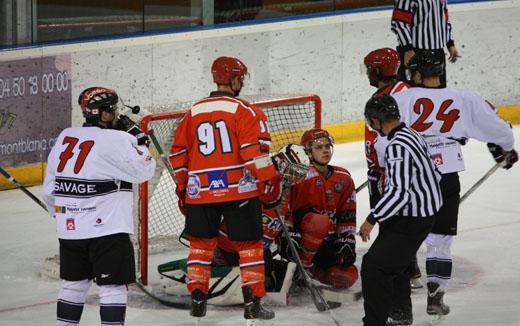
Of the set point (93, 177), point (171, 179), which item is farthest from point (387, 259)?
point (171, 179)

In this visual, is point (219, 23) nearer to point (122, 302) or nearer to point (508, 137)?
point (508, 137)

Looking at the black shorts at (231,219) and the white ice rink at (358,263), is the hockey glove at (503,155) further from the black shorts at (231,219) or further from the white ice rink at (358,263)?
the black shorts at (231,219)

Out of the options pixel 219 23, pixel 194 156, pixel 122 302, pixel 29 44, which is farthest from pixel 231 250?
pixel 219 23

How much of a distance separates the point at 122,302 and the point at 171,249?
6.96 feet

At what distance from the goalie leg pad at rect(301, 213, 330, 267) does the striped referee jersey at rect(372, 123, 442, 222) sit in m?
0.87

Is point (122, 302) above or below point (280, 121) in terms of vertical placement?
below

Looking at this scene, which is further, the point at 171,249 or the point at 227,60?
the point at 171,249

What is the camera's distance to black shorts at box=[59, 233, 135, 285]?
184 inches

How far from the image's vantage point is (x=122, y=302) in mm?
4734

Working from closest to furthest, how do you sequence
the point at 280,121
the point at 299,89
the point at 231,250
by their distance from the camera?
A: the point at 231,250 → the point at 280,121 → the point at 299,89

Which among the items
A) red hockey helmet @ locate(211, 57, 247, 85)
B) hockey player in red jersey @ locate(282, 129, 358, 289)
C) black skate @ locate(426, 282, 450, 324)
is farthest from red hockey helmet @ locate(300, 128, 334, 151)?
black skate @ locate(426, 282, 450, 324)

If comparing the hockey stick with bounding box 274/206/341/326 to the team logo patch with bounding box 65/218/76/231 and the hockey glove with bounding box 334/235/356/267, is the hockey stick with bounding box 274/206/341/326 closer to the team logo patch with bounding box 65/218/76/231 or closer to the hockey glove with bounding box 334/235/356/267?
the hockey glove with bounding box 334/235/356/267

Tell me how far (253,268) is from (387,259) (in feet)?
2.13

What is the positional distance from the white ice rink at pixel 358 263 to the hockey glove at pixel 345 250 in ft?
0.73
